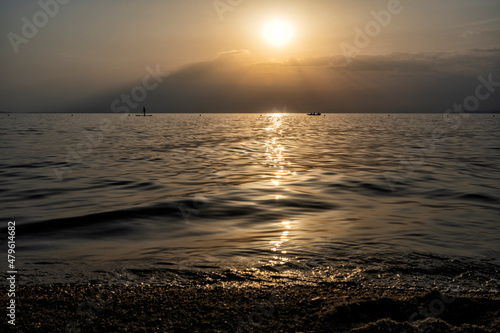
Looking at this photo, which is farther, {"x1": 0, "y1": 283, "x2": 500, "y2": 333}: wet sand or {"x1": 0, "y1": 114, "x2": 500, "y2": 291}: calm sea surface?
{"x1": 0, "y1": 114, "x2": 500, "y2": 291}: calm sea surface

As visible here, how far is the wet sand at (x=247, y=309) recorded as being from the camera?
3816mm

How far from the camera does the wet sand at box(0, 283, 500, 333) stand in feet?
12.5

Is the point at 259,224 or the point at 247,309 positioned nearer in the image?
the point at 247,309

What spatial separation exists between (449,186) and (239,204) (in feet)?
26.2

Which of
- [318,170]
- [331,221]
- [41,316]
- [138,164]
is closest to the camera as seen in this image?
[41,316]

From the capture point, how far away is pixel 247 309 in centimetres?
425

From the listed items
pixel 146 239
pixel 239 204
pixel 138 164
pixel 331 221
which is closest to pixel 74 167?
pixel 138 164

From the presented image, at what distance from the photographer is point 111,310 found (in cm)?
420

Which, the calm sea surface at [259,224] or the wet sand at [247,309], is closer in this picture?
the wet sand at [247,309]

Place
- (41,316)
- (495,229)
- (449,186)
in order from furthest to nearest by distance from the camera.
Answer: (449,186) < (495,229) < (41,316)

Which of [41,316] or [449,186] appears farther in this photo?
[449,186]

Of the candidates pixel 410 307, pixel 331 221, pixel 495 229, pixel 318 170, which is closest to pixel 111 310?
pixel 410 307

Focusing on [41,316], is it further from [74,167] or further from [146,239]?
[74,167]

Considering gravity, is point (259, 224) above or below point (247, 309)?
below
